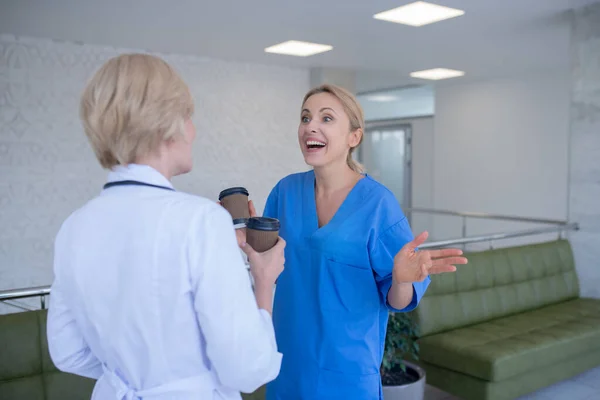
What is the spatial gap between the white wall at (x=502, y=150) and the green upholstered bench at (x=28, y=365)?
6.86m

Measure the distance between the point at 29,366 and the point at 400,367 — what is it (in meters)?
1.86

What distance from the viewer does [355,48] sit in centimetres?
591

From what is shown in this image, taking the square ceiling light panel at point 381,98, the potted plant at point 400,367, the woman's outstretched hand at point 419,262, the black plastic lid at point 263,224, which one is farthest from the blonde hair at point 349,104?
the square ceiling light panel at point 381,98

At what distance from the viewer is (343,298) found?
1.47m

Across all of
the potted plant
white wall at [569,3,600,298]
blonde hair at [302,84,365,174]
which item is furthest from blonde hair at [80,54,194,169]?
white wall at [569,3,600,298]

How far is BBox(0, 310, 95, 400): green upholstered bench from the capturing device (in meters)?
1.94

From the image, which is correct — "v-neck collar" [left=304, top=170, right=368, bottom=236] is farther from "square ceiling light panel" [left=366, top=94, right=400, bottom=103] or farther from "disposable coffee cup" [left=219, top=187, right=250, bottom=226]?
"square ceiling light panel" [left=366, top=94, right=400, bottom=103]

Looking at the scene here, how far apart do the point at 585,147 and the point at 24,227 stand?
5.34 meters

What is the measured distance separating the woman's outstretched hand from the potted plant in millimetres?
1559

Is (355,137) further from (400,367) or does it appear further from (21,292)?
(400,367)

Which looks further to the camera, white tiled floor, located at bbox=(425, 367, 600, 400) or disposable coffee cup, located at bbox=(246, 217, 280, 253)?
white tiled floor, located at bbox=(425, 367, 600, 400)

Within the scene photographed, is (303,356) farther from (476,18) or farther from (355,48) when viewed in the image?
(355,48)

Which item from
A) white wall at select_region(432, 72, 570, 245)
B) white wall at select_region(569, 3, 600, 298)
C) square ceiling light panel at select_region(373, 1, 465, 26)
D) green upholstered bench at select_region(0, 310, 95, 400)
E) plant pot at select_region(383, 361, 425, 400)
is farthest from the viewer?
white wall at select_region(432, 72, 570, 245)

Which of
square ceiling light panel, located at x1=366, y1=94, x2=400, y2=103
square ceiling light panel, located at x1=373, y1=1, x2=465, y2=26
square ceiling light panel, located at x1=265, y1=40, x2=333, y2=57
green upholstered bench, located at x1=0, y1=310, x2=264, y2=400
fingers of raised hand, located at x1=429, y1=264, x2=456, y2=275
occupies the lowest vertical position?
green upholstered bench, located at x1=0, y1=310, x2=264, y2=400
